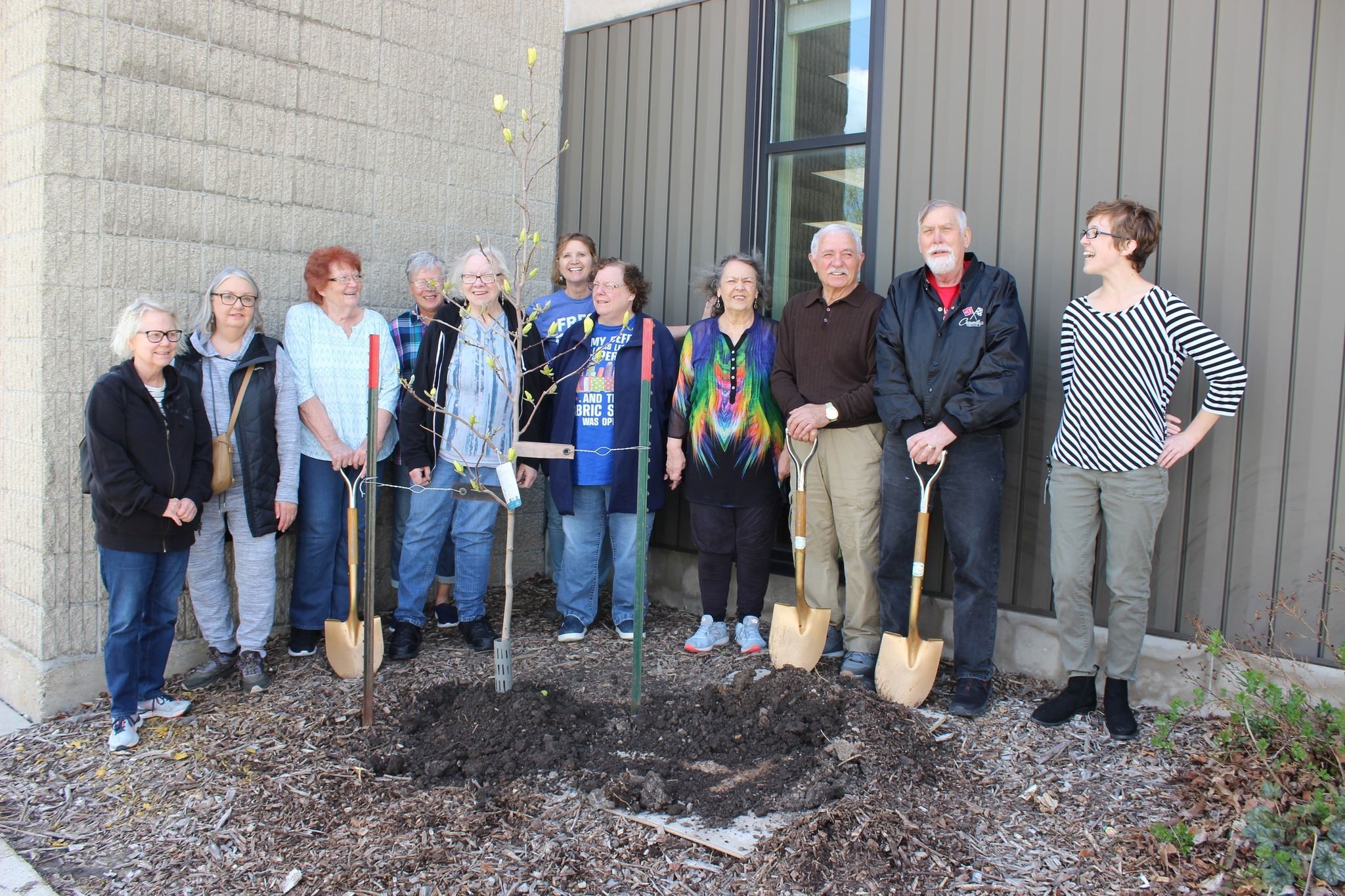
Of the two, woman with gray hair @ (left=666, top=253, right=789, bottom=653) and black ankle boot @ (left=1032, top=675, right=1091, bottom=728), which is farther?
woman with gray hair @ (left=666, top=253, right=789, bottom=653)

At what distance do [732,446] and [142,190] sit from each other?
113 inches

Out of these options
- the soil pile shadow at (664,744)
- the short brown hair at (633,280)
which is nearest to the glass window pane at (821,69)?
the short brown hair at (633,280)

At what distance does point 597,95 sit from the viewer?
608 cm

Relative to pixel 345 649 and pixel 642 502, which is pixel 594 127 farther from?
pixel 345 649

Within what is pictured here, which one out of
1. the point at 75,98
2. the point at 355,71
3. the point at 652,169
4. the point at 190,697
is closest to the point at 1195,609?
the point at 652,169

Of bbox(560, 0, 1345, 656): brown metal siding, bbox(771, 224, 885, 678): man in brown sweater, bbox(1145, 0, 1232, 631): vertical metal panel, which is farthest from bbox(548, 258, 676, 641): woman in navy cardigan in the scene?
bbox(1145, 0, 1232, 631): vertical metal panel

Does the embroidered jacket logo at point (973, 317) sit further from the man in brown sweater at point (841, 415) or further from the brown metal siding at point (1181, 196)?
the brown metal siding at point (1181, 196)

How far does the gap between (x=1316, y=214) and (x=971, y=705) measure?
2276 mm

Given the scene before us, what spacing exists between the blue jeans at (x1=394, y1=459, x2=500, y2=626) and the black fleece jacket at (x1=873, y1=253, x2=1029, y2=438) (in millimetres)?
1937

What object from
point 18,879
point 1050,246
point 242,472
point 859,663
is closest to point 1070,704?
point 859,663

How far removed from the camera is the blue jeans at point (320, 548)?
4645 mm

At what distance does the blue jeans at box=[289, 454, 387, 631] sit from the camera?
4.64m

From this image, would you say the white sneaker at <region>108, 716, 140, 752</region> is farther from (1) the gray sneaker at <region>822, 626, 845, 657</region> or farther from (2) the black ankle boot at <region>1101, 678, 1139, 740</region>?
(2) the black ankle boot at <region>1101, 678, 1139, 740</region>

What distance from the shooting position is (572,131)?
621 cm
